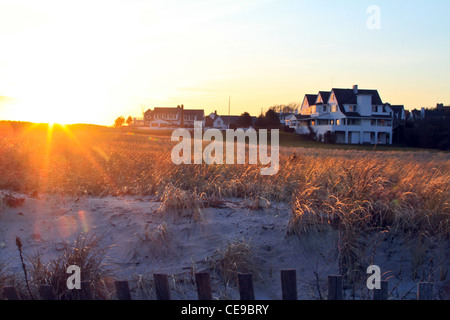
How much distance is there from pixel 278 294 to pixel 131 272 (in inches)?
68.3

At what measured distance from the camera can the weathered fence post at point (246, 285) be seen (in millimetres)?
2697

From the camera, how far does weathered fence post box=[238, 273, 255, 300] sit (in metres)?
2.70

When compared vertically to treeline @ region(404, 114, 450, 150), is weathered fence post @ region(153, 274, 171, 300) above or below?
below

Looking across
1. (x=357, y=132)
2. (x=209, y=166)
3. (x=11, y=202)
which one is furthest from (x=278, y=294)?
(x=357, y=132)

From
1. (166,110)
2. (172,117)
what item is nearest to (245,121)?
(172,117)

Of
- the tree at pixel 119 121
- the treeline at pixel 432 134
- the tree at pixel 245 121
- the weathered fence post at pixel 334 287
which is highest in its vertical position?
the tree at pixel 119 121

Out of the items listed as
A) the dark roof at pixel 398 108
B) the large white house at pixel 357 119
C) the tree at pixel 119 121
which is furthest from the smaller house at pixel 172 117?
the dark roof at pixel 398 108

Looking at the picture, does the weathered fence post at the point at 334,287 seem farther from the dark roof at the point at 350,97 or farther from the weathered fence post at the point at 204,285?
the dark roof at the point at 350,97

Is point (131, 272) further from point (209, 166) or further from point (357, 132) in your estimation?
point (357, 132)

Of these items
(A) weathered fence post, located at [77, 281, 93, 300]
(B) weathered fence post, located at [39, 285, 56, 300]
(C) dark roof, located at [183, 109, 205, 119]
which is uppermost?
(C) dark roof, located at [183, 109, 205, 119]

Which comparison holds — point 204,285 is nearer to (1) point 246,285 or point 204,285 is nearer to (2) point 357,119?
(1) point 246,285

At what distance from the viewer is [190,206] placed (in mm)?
6012

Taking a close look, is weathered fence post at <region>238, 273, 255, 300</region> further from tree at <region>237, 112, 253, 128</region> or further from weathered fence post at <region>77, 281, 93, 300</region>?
tree at <region>237, 112, 253, 128</region>

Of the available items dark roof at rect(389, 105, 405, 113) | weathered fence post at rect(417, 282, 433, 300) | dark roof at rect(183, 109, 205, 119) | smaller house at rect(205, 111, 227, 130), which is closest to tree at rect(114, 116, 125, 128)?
dark roof at rect(183, 109, 205, 119)
